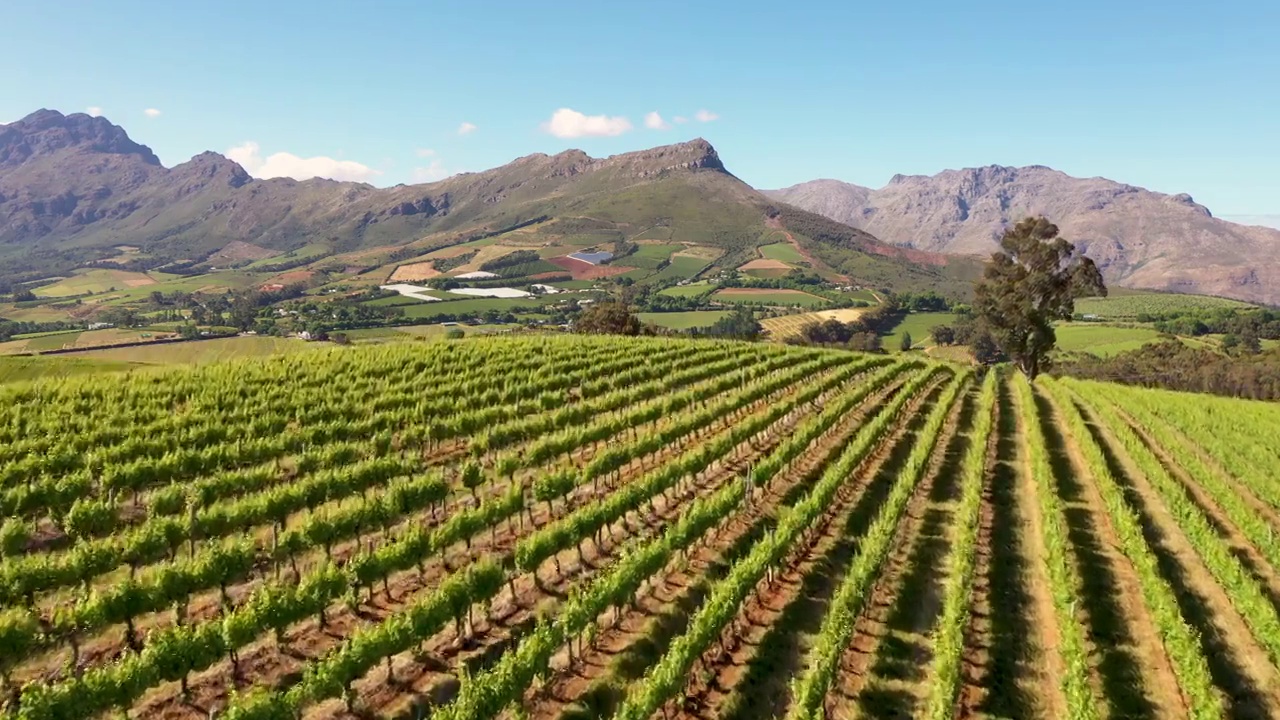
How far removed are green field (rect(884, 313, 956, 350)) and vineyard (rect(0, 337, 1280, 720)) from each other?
81.4m

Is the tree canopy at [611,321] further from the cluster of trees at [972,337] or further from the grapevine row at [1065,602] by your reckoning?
the grapevine row at [1065,602]

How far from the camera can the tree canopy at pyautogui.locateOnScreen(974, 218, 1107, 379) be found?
2340 inches

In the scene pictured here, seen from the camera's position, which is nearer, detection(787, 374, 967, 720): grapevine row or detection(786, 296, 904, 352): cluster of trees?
detection(787, 374, 967, 720): grapevine row

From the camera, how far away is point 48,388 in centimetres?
2831

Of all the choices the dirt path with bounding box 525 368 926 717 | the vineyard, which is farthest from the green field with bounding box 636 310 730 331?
the dirt path with bounding box 525 368 926 717

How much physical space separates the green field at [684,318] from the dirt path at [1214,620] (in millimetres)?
101776

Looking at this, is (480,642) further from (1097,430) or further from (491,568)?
(1097,430)

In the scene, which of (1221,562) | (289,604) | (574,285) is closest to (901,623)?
(1221,562)

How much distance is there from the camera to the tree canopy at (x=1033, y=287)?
5944cm

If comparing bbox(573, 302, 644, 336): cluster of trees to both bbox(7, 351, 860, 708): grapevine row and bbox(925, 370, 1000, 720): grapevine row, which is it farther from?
bbox(7, 351, 860, 708): grapevine row

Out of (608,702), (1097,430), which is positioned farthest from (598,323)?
(608,702)

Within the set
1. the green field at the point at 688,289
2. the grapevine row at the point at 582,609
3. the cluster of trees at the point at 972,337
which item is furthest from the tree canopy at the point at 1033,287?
the green field at the point at 688,289

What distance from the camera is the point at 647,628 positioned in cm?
1555

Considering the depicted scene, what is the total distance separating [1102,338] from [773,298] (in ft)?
229
